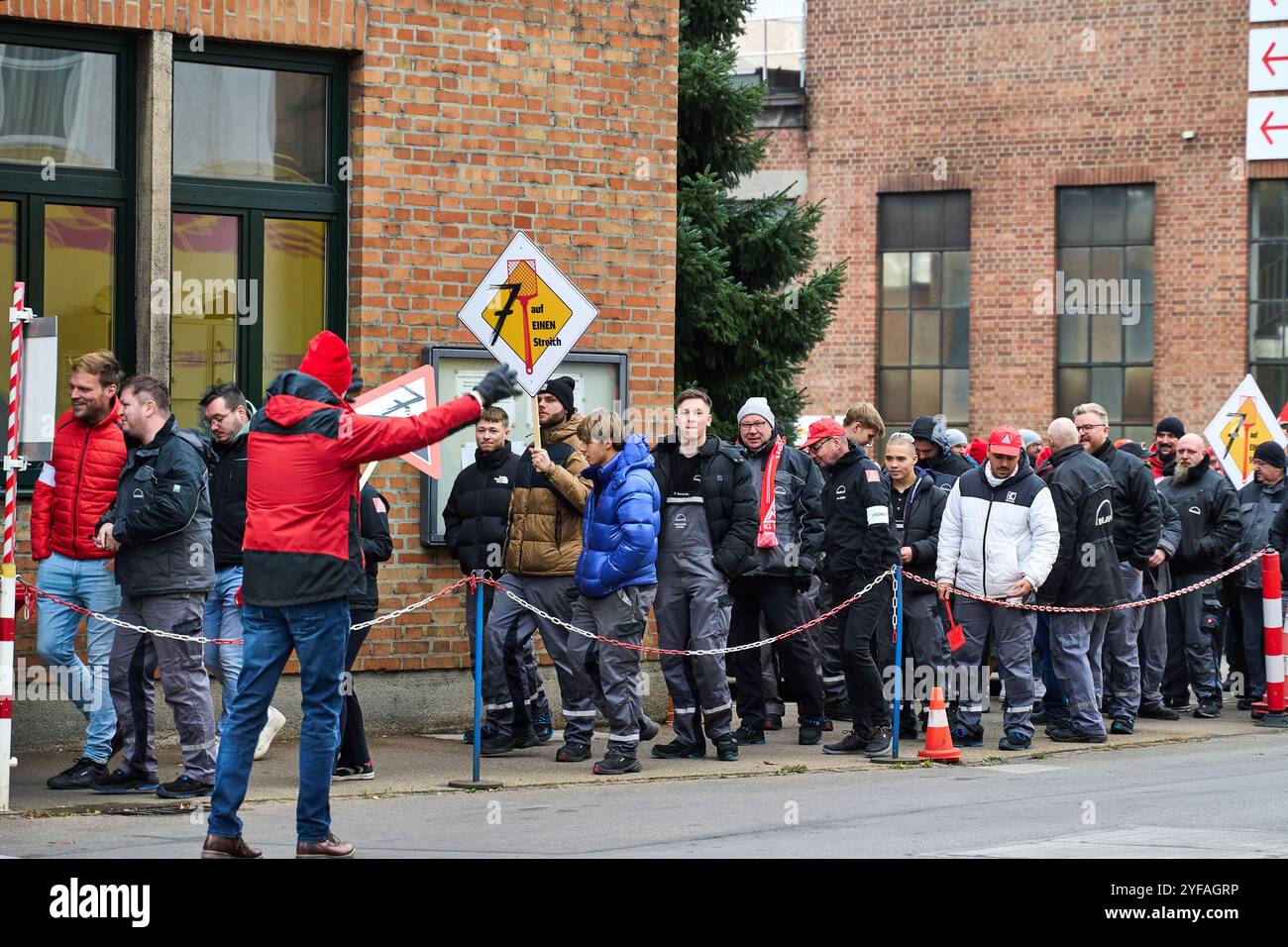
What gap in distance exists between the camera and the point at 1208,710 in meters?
15.3

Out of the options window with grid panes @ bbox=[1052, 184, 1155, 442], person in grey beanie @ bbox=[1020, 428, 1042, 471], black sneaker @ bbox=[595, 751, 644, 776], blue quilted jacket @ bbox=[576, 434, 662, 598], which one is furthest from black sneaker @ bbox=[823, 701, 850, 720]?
window with grid panes @ bbox=[1052, 184, 1155, 442]

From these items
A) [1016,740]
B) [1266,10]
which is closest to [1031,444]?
[1016,740]

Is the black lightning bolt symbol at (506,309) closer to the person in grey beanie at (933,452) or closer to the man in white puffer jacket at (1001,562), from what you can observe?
the man in white puffer jacket at (1001,562)

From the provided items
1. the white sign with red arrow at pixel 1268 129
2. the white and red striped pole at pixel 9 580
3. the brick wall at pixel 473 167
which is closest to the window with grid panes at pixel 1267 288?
the white sign with red arrow at pixel 1268 129

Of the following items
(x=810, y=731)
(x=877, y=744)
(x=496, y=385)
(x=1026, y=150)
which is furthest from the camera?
(x=1026, y=150)

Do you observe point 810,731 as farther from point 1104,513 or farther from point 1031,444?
point 1031,444

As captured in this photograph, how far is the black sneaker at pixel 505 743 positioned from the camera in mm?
12273

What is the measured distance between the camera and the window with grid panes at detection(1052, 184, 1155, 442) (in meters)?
31.4

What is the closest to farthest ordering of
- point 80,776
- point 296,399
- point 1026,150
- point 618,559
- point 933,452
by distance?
1. point 296,399
2. point 80,776
3. point 618,559
4. point 933,452
5. point 1026,150

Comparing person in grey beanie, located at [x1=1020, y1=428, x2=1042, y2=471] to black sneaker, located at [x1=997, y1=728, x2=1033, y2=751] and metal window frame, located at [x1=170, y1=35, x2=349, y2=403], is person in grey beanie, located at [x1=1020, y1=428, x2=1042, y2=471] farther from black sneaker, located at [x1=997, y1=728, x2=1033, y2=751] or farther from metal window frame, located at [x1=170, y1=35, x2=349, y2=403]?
metal window frame, located at [x1=170, y1=35, x2=349, y2=403]

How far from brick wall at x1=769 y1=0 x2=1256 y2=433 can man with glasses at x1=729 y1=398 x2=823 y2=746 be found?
19352mm

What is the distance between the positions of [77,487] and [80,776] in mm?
1551

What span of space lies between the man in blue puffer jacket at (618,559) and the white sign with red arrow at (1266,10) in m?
22.4
